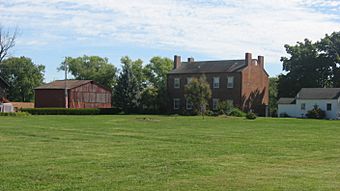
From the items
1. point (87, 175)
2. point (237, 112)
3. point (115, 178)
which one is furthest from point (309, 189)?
point (237, 112)

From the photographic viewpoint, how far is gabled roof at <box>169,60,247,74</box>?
76188 mm

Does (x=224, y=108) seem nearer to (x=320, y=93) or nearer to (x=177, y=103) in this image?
(x=177, y=103)

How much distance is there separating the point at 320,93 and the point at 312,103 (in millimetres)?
1747

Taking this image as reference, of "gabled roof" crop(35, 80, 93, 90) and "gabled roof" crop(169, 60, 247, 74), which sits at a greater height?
"gabled roof" crop(169, 60, 247, 74)

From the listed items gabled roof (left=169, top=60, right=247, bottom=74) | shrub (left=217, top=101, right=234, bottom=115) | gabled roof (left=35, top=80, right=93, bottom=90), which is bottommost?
shrub (left=217, top=101, right=234, bottom=115)

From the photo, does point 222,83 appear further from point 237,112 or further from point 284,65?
point 284,65

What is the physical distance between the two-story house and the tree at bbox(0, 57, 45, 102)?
50.1 metres

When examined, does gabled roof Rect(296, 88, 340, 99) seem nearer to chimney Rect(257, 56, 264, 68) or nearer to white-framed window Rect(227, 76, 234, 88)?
chimney Rect(257, 56, 264, 68)

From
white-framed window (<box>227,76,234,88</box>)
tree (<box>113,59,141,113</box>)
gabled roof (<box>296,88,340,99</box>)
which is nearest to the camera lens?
gabled roof (<box>296,88,340,99</box>)

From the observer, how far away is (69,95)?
82.9 meters

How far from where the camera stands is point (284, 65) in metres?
89.1

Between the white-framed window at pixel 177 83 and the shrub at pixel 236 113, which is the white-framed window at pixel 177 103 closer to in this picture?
the white-framed window at pixel 177 83

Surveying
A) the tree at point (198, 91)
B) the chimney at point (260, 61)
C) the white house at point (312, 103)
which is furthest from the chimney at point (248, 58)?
the tree at point (198, 91)

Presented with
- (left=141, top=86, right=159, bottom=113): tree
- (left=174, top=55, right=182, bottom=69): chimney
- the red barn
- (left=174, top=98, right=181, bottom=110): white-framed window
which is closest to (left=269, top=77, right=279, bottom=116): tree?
(left=174, top=98, right=181, bottom=110): white-framed window
